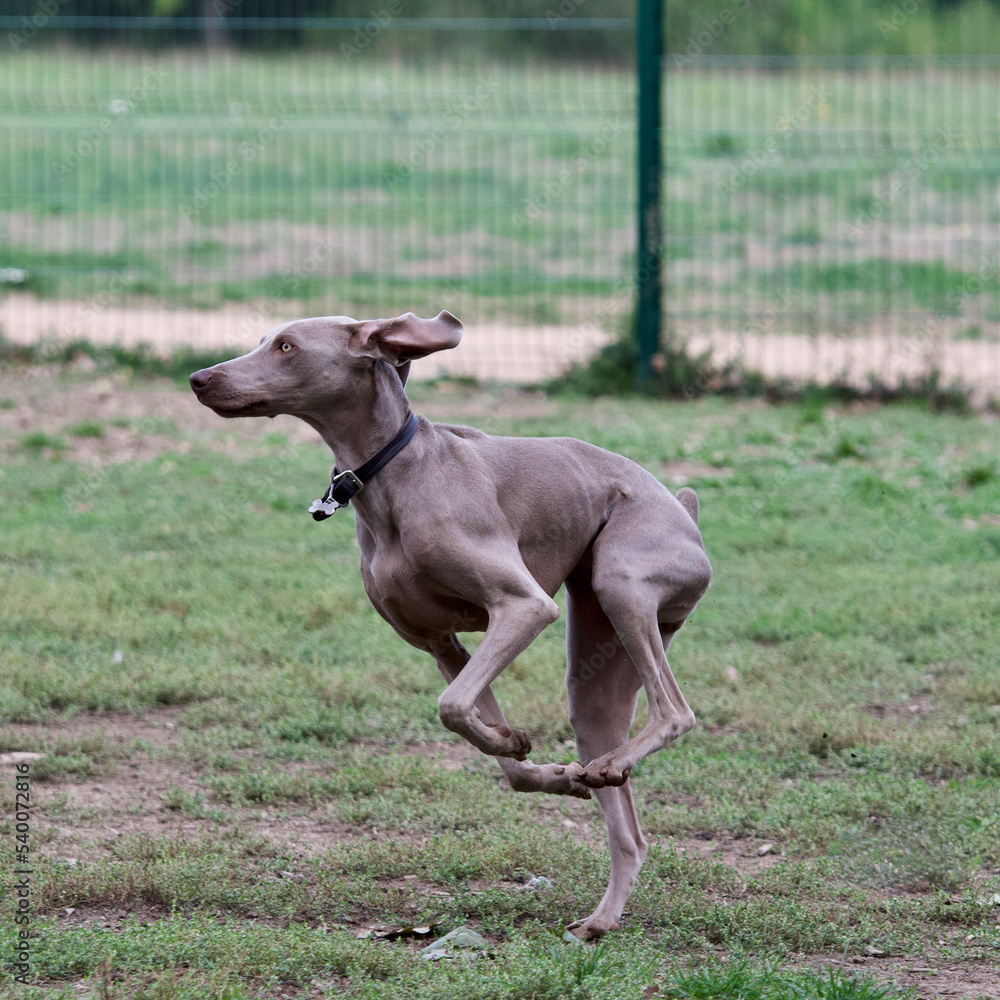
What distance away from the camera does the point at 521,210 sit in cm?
1437

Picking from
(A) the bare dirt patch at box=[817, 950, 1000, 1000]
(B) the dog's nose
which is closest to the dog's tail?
(A) the bare dirt patch at box=[817, 950, 1000, 1000]

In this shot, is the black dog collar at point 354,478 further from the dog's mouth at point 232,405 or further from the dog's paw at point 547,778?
the dog's paw at point 547,778

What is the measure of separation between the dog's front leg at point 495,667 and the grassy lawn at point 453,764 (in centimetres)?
61

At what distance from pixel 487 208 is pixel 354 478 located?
34.6ft

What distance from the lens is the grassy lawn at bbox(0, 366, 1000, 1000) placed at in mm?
3795

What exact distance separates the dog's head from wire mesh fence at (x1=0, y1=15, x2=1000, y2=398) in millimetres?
8618

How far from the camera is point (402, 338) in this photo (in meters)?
3.69

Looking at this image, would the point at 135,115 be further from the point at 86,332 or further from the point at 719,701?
the point at 719,701

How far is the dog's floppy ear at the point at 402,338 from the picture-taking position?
12.1 ft

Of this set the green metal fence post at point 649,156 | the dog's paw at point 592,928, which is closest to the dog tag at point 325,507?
the dog's paw at point 592,928

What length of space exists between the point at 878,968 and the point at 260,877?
194 cm

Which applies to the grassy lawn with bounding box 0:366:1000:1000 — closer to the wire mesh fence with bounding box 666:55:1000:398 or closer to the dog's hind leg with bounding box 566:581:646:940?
the dog's hind leg with bounding box 566:581:646:940

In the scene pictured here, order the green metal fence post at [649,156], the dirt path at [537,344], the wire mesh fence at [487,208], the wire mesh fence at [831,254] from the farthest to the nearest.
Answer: the wire mesh fence at [487,208] < the wire mesh fence at [831,254] < the dirt path at [537,344] < the green metal fence post at [649,156]

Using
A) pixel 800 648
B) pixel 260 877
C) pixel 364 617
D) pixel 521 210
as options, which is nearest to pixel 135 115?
pixel 521 210
